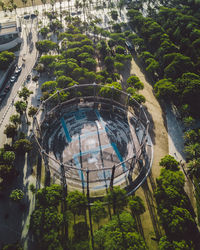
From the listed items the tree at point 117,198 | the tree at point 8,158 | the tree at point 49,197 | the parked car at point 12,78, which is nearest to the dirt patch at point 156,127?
the tree at point 117,198

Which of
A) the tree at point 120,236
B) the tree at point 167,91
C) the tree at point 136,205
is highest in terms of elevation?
the tree at point 167,91

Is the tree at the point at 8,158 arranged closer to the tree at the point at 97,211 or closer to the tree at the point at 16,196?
→ the tree at the point at 16,196

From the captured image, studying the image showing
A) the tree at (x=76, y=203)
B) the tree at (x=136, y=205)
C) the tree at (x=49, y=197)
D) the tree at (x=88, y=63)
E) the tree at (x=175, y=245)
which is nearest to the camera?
the tree at (x=175, y=245)

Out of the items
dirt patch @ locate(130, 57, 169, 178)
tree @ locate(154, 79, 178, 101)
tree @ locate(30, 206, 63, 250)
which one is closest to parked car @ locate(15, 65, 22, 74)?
dirt patch @ locate(130, 57, 169, 178)

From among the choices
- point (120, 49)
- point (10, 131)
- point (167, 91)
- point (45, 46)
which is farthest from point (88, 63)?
point (10, 131)

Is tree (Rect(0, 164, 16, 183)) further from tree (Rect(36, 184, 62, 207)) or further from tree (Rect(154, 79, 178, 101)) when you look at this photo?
tree (Rect(154, 79, 178, 101))
